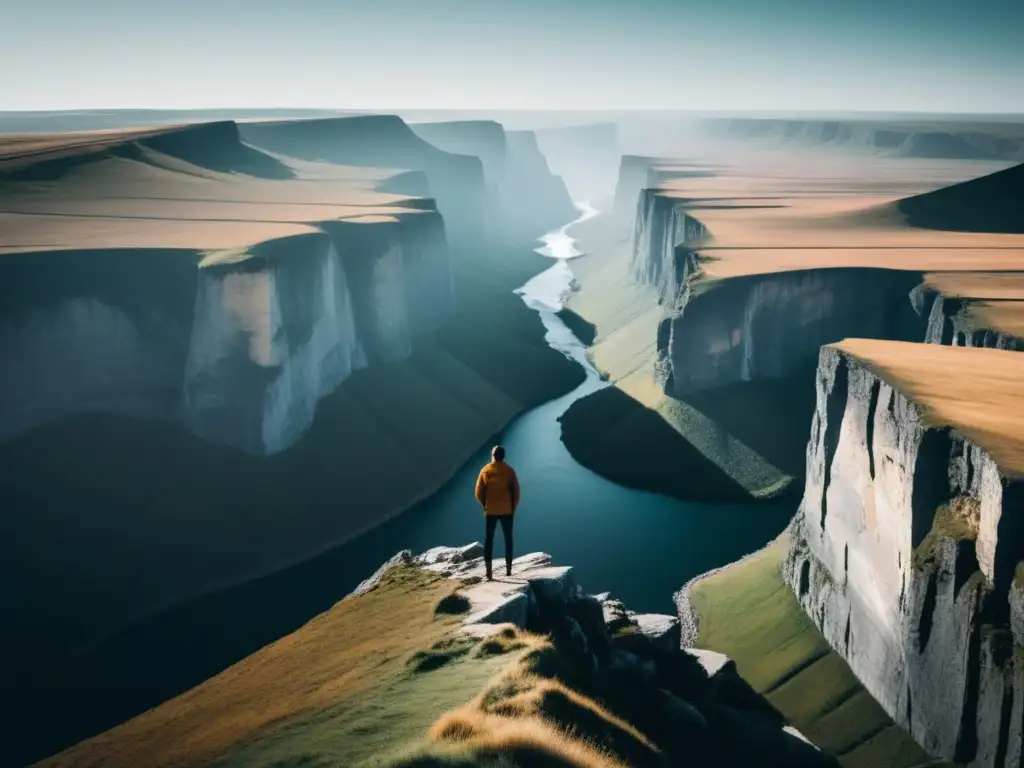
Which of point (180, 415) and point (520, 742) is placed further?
point (180, 415)

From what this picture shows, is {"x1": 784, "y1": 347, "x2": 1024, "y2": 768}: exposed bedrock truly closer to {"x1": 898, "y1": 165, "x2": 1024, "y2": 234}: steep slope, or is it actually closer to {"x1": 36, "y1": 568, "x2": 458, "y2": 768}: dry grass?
{"x1": 36, "y1": 568, "x2": 458, "y2": 768}: dry grass

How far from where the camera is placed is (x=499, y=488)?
19422 mm

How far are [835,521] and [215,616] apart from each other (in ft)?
90.7

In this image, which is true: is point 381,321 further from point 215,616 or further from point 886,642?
point 886,642

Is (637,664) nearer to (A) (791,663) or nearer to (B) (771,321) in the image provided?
(A) (791,663)

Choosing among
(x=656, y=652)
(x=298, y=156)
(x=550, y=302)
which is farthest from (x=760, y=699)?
(x=298, y=156)

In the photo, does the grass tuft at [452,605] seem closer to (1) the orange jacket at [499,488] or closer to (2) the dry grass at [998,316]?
(1) the orange jacket at [499,488]

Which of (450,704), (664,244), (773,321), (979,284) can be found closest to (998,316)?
(979,284)

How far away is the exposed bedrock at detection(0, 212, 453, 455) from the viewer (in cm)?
4606

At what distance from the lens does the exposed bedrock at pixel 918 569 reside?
79.9 ft

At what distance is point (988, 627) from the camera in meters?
24.5

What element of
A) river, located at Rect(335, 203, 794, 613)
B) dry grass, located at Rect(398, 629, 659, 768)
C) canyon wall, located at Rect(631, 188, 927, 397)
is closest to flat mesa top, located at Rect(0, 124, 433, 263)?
river, located at Rect(335, 203, 794, 613)

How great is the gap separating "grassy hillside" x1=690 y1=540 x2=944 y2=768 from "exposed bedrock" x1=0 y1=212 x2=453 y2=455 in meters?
26.7

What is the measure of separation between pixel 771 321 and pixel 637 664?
4611 centimetres
